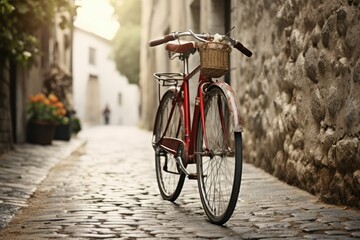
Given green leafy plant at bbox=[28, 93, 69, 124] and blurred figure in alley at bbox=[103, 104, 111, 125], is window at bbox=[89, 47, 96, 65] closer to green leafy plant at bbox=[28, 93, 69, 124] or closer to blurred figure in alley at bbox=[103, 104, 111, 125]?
blurred figure in alley at bbox=[103, 104, 111, 125]

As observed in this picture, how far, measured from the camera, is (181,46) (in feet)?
13.2

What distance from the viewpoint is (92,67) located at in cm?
4044

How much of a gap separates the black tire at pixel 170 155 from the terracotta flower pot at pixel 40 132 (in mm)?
6275

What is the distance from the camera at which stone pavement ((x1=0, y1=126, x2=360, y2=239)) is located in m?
3.21

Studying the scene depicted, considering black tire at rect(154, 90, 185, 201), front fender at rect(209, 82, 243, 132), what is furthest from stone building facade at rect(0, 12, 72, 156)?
front fender at rect(209, 82, 243, 132)

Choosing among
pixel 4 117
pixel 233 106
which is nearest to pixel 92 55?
pixel 4 117

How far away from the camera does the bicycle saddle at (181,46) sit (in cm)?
392

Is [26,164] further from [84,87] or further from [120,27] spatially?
[84,87]

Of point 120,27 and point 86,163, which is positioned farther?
point 120,27

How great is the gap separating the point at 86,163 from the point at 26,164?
78 cm

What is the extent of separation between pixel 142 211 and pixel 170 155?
76 centimetres

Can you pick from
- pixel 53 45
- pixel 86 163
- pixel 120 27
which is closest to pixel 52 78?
pixel 53 45

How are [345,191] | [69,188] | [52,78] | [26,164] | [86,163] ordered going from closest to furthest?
[345,191] < [69,188] < [26,164] < [86,163] < [52,78]

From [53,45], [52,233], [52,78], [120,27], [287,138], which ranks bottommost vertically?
[52,233]
